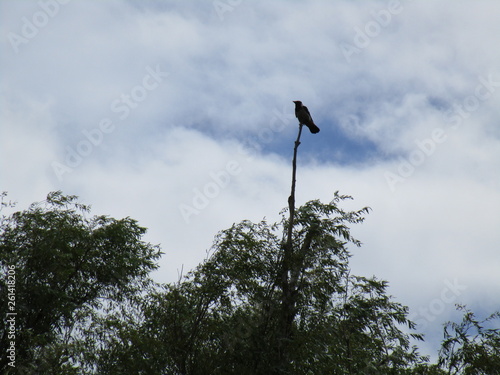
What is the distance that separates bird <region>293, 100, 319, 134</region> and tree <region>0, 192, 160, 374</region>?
21.0 feet

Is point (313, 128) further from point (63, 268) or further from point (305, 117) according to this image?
point (63, 268)

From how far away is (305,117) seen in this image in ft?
41.1

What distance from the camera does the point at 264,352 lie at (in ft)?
30.5

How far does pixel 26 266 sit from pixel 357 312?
336 inches

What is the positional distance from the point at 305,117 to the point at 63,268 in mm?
7609

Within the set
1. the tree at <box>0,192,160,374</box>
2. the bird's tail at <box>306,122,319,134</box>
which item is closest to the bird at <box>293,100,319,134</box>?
the bird's tail at <box>306,122,319,134</box>

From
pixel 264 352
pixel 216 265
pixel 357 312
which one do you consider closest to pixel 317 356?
pixel 264 352

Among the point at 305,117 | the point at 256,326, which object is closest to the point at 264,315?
the point at 256,326

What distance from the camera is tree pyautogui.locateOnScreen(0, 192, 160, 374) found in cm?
1294

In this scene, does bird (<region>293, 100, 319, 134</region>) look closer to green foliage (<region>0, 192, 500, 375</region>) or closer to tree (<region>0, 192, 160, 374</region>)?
green foliage (<region>0, 192, 500, 375</region>)

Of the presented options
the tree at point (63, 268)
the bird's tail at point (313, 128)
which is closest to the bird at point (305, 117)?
the bird's tail at point (313, 128)

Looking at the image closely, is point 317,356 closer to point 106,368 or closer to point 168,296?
point 168,296

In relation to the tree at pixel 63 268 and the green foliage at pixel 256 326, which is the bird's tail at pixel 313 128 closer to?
the green foliage at pixel 256 326

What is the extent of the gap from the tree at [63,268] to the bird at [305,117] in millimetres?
6407
